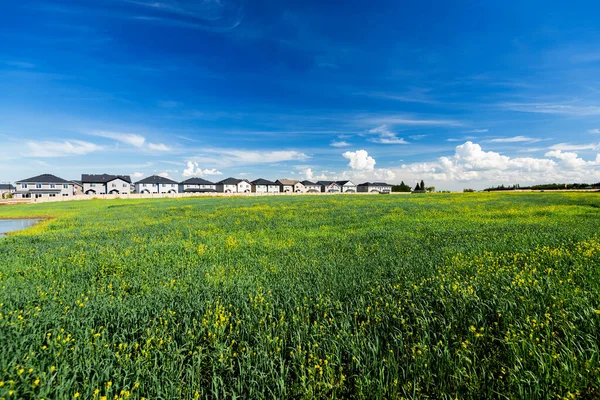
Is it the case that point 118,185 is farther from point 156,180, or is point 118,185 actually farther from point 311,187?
point 311,187

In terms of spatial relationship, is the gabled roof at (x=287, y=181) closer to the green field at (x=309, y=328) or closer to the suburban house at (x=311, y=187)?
the suburban house at (x=311, y=187)

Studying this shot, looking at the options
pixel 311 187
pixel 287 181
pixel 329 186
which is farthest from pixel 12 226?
pixel 329 186

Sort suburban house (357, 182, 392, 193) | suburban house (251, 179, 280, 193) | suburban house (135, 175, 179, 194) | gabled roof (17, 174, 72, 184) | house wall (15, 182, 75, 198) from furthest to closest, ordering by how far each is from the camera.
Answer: suburban house (357, 182, 392, 193), suburban house (251, 179, 280, 193), suburban house (135, 175, 179, 194), gabled roof (17, 174, 72, 184), house wall (15, 182, 75, 198)

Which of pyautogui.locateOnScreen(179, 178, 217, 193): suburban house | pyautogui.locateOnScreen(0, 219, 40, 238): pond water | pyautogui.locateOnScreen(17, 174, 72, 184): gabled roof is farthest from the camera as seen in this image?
pyautogui.locateOnScreen(179, 178, 217, 193): suburban house

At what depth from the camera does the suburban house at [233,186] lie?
144m

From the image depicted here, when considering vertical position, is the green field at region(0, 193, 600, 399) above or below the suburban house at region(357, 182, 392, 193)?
below

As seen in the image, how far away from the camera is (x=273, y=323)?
15.5ft

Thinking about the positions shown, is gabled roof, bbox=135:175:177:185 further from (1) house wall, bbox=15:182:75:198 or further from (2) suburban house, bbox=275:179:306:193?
(2) suburban house, bbox=275:179:306:193

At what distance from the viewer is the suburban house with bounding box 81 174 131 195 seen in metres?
109

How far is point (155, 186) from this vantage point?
127625 mm

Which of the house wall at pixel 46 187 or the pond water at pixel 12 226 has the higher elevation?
the house wall at pixel 46 187

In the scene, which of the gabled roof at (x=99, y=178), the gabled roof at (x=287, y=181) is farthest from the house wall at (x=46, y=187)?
the gabled roof at (x=287, y=181)

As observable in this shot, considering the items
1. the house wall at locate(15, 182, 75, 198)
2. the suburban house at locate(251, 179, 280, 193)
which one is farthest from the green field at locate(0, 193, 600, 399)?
the suburban house at locate(251, 179, 280, 193)

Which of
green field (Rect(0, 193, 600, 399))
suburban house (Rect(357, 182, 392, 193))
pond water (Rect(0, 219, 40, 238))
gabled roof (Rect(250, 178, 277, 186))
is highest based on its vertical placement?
gabled roof (Rect(250, 178, 277, 186))
